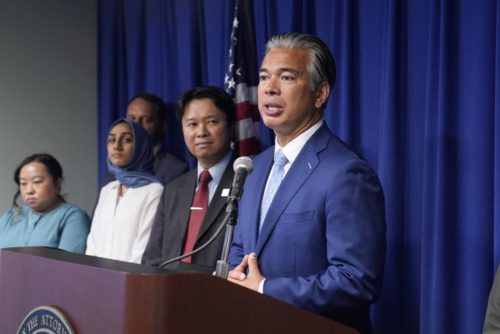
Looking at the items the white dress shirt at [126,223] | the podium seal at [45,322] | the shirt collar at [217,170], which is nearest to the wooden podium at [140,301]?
the podium seal at [45,322]

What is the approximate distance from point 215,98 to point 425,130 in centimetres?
98

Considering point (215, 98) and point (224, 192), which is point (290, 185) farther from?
point (215, 98)

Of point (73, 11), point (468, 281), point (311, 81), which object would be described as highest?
point (73, 11)

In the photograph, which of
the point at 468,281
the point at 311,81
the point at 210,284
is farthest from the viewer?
the point at 468,281

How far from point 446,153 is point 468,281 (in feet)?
1.50

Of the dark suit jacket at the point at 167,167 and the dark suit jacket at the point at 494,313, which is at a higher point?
the dark suit jacket at the point at 167,167

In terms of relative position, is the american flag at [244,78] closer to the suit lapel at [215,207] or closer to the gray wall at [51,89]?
the suit lapel at [215,207]

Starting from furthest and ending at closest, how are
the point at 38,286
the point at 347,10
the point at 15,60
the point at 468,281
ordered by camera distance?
the point at 15,60
the point at 347,10
the point at 468,281
the point at 38,286

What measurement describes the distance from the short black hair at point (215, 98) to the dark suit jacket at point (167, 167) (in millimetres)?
735

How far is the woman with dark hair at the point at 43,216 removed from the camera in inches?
154

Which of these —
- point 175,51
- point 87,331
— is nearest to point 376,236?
point 87,331

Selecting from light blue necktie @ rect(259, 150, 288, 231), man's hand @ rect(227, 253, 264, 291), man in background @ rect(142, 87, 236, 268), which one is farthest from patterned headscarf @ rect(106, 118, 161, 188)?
man's hand @ rect(227, 253, 264, 291)

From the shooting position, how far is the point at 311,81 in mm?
2381

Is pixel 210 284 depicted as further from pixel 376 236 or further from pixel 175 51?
pixel 175 51
